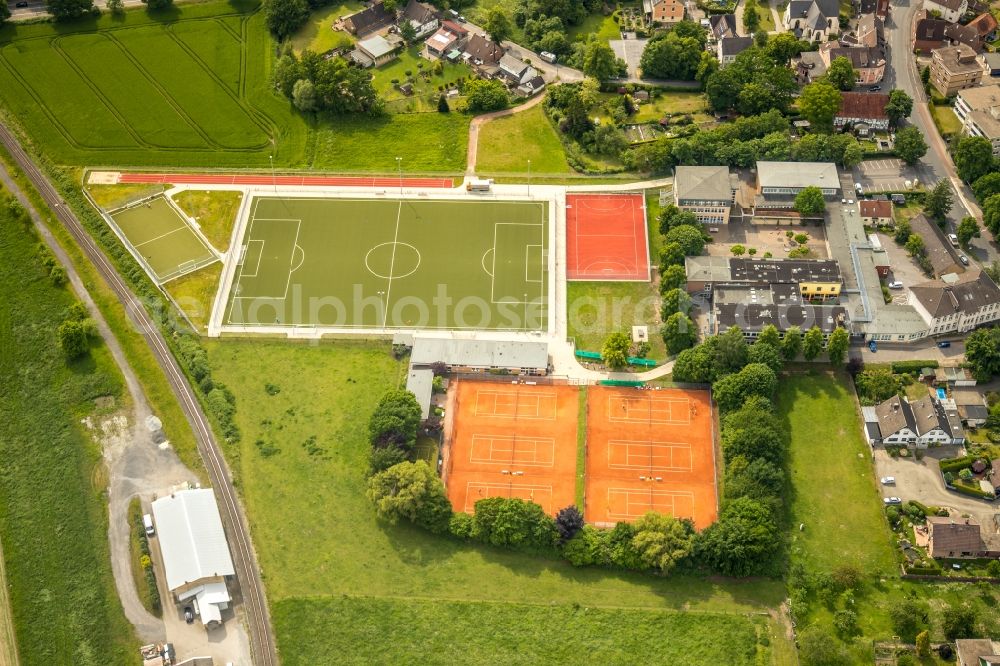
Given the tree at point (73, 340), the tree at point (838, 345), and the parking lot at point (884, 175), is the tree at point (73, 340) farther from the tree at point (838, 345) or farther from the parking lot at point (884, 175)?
the parking lot at point (884, 175)

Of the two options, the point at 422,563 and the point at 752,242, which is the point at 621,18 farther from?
the point at 422,563

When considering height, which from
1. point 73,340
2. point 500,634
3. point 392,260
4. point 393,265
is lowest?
point 500,634

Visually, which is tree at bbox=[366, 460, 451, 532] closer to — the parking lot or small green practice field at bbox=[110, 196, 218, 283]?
small green practice field at bbox=[110, 196, 218, 283]

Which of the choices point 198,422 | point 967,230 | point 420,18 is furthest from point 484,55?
point 198,422

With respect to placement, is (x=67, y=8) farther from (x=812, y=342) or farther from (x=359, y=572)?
(x=812, y=342)

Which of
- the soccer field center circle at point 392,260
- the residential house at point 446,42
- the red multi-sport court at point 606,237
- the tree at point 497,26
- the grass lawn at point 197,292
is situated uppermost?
the tree at point 497,26

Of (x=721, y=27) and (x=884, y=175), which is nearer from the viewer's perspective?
(x=884, y=175)

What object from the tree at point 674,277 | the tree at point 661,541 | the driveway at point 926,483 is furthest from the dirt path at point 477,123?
the driveway at point 926,483
